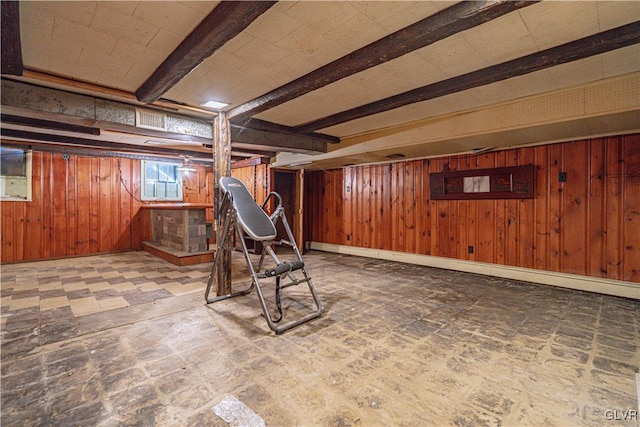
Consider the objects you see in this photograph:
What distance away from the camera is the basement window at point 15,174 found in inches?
217

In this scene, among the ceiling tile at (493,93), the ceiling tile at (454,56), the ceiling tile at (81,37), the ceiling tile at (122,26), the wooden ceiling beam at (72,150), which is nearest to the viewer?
the ceiling tile at (122,26)

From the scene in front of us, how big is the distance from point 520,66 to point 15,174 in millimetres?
8200

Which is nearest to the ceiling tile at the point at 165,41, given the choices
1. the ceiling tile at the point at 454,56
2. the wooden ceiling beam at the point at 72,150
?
the ceiling tile at the point at 454,56

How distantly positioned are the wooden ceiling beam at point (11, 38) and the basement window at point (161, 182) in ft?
17.5

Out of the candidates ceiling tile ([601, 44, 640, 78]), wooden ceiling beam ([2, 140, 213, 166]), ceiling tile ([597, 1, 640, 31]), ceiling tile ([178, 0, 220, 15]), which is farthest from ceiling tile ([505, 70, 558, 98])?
wooden ceiling beam ([2, 140, 213, 166])

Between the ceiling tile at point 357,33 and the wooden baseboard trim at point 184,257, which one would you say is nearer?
the ceiling tile at point 357,33

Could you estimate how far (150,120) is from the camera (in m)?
3.52

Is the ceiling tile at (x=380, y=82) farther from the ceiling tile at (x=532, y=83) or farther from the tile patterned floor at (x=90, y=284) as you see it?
the tile patterned floor at (x=90, y=284)

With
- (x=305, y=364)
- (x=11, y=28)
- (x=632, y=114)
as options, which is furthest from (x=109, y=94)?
(x=632, y=114)

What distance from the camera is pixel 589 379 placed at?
6.25 feet

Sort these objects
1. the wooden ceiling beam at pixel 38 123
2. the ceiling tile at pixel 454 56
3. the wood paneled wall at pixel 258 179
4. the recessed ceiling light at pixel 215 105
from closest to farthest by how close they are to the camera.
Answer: the ceiling tile at pixel 454 56 → the recessed ceiling light at pixel 215 105 → the wooden ceiling beam at pixel 38 123 → the wood paneled wall at pixel 258 179

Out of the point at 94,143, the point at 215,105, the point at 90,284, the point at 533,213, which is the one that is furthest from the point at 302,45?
the point at 94,143

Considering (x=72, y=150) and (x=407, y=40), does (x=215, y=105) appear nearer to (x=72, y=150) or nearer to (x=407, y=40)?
(x=407, y=40)

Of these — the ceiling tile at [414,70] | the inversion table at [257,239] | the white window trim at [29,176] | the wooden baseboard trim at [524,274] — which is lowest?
the wooden baseboard trim at [524,274]
